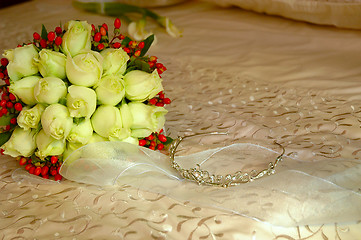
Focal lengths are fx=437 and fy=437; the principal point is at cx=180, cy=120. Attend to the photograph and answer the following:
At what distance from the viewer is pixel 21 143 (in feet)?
2.31

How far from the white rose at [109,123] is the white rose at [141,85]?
0.04 metres

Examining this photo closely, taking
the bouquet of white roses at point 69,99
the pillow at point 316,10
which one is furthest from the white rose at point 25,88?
the pillow at point 316,10

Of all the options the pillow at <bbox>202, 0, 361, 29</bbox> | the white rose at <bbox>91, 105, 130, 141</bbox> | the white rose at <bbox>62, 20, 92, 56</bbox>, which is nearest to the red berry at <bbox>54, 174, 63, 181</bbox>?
the white rose at <bbox>91, 105, 130, 141</bbox>

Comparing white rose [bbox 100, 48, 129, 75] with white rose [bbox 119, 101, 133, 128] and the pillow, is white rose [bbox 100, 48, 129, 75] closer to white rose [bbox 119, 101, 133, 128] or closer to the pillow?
white rose [bbox 119, 101, 133, 128]

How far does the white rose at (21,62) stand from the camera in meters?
0.70

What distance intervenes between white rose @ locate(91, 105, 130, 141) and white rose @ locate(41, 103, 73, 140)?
0.05m

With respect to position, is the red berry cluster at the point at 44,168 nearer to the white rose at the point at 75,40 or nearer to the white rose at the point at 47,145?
the white rose at the point at 47,145

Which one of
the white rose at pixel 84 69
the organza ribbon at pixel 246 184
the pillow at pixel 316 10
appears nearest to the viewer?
the organza ribbon at pixel 246 184

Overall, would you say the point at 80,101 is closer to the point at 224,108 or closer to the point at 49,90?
the point at 49,90

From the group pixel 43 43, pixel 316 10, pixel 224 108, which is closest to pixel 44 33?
pixel 43 43

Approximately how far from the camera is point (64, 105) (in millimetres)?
699

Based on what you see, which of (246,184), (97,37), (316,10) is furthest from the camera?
(316,10)

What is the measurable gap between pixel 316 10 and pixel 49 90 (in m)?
0.99

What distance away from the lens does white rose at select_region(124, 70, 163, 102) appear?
72cm
